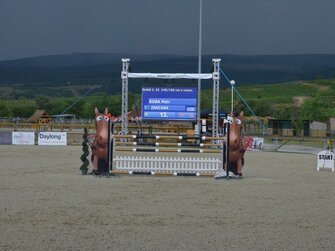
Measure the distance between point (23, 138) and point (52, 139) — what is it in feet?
6.40

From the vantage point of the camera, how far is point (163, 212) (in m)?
14.1

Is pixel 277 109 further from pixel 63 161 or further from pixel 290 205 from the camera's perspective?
pixel 290 205

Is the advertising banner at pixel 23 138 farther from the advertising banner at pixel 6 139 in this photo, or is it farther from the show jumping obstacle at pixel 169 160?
the show jumping obstacle at pixel 169 160

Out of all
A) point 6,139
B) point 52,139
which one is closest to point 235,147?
point 52,139

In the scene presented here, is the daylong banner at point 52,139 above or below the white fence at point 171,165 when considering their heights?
above

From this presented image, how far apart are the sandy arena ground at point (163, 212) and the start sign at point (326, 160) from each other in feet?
15.5

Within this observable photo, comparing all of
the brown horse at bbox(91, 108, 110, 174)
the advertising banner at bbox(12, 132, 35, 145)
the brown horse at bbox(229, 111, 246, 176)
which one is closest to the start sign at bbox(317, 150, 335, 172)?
the brown horse at bbox(229, 111, 246, 176)

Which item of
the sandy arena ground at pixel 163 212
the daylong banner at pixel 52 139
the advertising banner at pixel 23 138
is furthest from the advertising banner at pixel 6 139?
the sandy arena ground at pixel 163 212

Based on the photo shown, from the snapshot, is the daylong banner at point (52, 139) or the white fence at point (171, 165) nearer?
the white fence at point (171, 165)

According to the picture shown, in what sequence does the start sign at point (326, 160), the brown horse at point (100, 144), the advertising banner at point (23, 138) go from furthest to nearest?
the advertising banner at point (23, 138), the start sign at point (326, 160), the brown horse at point (100, 144)

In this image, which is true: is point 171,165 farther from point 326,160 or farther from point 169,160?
point 326,160

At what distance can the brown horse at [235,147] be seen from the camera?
2264 centimetres

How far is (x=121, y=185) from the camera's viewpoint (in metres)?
20.1

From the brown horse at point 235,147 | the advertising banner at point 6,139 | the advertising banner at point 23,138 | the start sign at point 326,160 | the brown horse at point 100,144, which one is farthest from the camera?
the advertising banner at point 6,139
